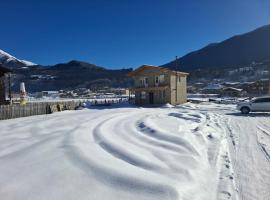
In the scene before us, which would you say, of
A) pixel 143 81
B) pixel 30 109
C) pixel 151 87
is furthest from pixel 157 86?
pixel 30 109

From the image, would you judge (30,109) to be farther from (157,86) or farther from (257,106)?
(257,106)

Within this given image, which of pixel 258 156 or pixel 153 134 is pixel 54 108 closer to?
pixel 153 134

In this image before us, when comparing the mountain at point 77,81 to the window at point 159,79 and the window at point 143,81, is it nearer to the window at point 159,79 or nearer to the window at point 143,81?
the window at point 143,81

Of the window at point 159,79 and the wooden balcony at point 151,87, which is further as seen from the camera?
the window at point 159,79

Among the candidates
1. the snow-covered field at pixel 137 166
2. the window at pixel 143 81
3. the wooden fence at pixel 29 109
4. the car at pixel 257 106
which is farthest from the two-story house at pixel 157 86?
the snow-covered field at pixel 137 166

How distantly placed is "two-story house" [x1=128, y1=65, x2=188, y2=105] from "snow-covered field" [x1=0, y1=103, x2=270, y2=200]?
2913cm

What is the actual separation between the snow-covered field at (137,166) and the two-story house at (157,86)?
29135 mm

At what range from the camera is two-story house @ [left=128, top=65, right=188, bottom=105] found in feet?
142

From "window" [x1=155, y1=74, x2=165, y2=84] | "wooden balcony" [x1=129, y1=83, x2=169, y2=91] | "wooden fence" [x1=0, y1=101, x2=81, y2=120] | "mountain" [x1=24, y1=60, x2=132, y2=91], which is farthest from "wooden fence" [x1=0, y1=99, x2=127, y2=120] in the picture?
"mountain" [x1=24, y1=60, x2=132, y2=91]

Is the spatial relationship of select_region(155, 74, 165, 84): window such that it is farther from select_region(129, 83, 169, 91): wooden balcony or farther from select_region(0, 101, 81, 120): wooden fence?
select_region(0, 101, 81, 120): wooden fence

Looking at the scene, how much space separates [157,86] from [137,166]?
35300mm

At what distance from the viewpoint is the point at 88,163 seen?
9.13 metres

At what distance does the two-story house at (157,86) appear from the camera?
142ft

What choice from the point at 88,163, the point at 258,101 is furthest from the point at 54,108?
the point at 88,163
